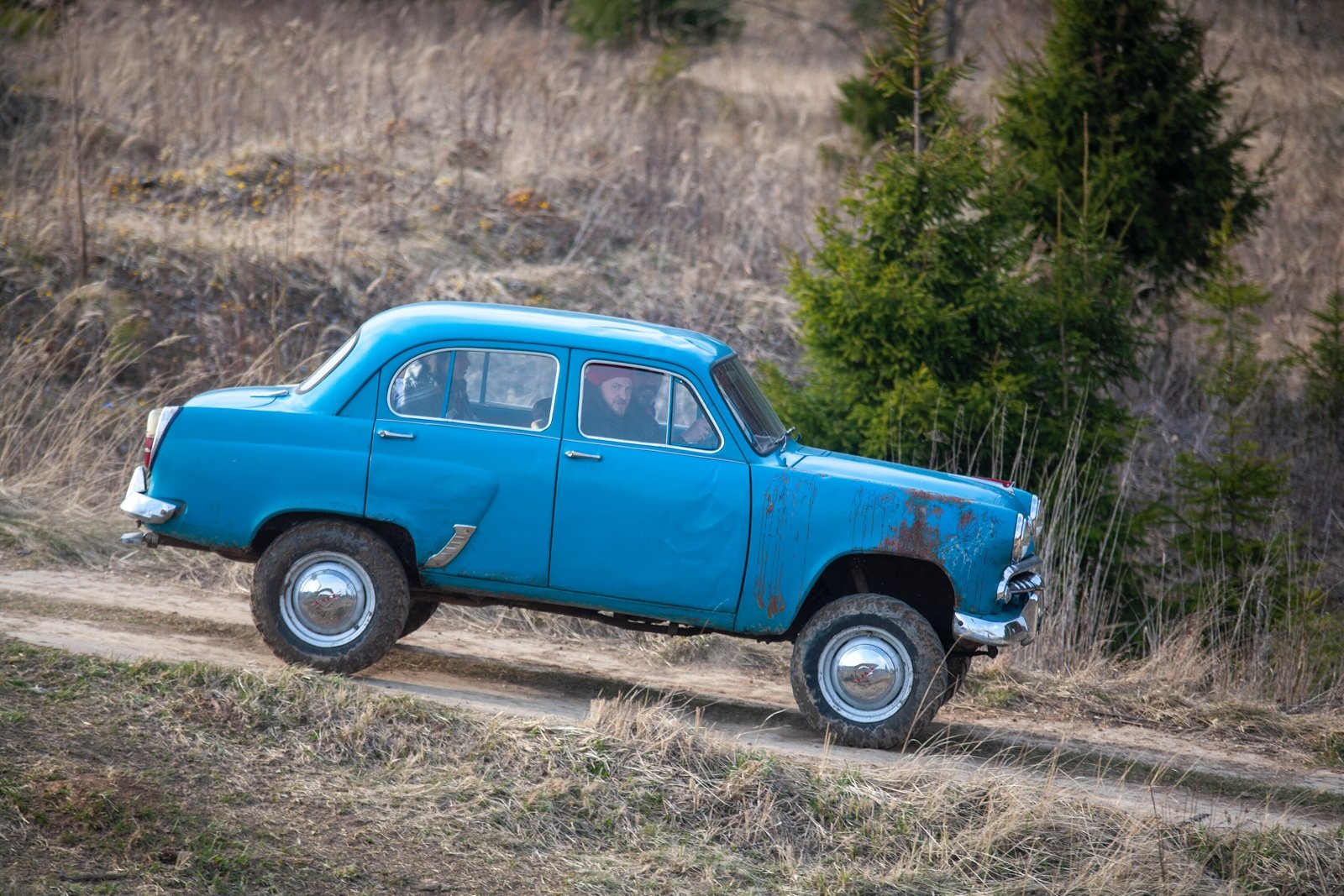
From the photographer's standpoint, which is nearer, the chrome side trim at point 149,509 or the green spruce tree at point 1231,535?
the chrome side trim at point 149,509

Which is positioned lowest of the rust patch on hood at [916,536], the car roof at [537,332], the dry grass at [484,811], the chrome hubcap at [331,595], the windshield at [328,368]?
the dry grass at [484,811]

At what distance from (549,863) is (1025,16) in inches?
959

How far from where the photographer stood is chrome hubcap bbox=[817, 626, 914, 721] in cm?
610

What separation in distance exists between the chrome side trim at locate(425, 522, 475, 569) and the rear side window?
0.53 metres

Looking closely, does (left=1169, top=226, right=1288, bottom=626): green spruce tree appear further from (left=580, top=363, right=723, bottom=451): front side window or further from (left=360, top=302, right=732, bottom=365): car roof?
(left=360, top=302, right=732, bottom=365): car roof

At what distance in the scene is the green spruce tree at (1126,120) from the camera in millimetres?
12148

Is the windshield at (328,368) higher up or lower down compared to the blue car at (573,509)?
higher up

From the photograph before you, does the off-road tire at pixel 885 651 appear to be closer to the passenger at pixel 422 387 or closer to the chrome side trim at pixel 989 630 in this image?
the chrome side trim at pixel 989 630

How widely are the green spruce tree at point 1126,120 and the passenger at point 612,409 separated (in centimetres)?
724

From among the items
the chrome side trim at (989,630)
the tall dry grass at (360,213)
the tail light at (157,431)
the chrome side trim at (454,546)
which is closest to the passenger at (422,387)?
the chrome side trim at (454,546)

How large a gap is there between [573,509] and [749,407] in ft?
3.50

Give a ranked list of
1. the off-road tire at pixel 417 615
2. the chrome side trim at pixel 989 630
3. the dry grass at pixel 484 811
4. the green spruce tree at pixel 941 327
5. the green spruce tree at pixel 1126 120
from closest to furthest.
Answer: the dry grass at pixel 484 811
the chrome side trim at pixel 989 630
the off-road tire at pixel 417 615
the green spruce tree at pixel 941 327
the green spruce tree at pixel 1126 120

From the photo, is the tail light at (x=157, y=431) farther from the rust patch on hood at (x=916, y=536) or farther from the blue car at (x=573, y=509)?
the rust patch on hood at (x=916, y=536)

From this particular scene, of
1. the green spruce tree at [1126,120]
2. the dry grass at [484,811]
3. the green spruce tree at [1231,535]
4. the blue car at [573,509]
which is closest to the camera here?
the dry grass at [484,811]
